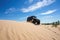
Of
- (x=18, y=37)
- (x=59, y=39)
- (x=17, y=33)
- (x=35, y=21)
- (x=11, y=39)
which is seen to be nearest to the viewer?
(x=11, y=39)

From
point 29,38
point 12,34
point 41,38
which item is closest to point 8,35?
point 12,34

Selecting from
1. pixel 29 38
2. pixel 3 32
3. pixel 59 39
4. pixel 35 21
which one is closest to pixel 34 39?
pixel 29 38

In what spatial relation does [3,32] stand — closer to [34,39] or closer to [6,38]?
[6,38]

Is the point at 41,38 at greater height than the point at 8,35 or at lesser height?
lesser

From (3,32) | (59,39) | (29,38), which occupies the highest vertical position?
(3,32)

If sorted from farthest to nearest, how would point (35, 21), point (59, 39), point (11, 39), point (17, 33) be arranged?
1. point (35, 21)
2. point (59, 39)
3. point (17, 33)
4. point (11, 39)

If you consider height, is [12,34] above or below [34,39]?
above

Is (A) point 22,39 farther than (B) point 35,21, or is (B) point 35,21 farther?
(B) point 35,21

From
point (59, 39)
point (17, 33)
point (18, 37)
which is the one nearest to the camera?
point (18, 37)

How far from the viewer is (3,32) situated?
4.57m

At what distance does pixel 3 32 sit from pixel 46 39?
2038 millimetres

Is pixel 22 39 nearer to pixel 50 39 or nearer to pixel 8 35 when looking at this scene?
pixel 8 35

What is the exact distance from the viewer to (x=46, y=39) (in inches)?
203

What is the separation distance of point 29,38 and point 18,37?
51 centimetres
